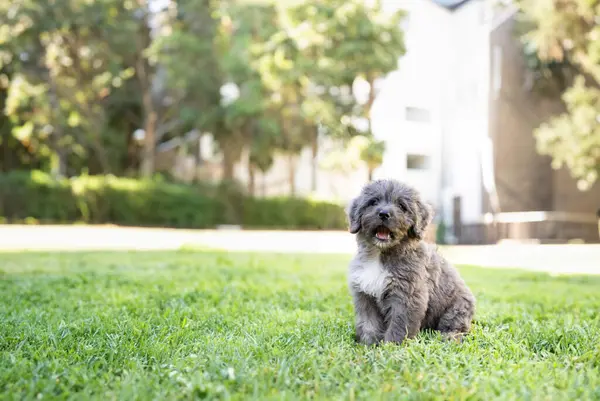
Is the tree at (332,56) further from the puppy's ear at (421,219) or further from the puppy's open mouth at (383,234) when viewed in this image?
the puppy's open mouth at (383,234)

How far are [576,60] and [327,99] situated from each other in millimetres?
9222

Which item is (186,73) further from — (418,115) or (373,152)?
(418,115)

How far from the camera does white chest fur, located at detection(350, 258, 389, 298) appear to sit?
13.6 ft

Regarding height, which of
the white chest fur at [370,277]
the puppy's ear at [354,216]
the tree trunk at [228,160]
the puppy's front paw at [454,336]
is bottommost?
the puppy's front paw at [454,336]

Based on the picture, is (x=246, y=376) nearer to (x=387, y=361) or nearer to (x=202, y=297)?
(x=387, y=361)

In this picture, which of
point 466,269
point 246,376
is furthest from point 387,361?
point 466,269

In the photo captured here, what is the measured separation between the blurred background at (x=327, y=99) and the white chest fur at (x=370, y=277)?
54.7 feet

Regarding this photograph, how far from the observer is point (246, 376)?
10.1 ft

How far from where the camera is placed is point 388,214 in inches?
165

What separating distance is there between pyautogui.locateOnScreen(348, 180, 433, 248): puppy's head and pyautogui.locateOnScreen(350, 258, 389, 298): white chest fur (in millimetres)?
156

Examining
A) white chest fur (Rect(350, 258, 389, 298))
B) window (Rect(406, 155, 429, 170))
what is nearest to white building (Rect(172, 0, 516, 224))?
window (Rect(406, 155, 429, 170))

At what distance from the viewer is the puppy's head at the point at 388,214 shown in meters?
4.22

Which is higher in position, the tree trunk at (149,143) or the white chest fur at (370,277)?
the tree trunk at (149,143)

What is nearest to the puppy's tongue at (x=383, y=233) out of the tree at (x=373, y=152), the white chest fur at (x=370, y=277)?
the white chest fur at (x=370, y=277)
